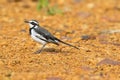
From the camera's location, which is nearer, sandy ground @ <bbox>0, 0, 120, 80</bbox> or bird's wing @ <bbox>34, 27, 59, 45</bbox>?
sandy ground @ <bbox>0, 0, 120, 80</bbox>

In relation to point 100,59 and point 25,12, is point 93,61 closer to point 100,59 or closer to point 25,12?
point 100,59

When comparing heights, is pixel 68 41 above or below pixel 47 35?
below

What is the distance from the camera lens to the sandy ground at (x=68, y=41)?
29.3 feet

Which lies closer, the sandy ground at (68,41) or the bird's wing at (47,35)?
the sandy ground at (68,41)

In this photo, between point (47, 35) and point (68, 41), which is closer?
point (47, 35)

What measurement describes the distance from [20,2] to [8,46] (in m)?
6.83

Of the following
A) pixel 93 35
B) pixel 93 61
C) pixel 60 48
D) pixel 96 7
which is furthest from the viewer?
pixel 96 7

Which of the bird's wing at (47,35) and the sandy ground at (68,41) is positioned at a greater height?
the bird's wing at (47,35)

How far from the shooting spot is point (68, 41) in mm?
11969

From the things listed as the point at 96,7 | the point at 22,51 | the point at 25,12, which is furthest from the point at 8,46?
the point at 96,7

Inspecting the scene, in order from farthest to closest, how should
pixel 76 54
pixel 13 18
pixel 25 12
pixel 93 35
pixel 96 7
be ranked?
pixel 96 7 < pixel 25 12 < pixel 13 18 < pixel 93 35 < pixel 76 54

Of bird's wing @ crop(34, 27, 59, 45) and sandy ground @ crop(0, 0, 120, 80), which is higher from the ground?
bird's wing @ crop(34, 27, 59, 45)

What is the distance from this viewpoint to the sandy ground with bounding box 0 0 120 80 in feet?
29.3

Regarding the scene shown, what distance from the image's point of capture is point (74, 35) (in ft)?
41.6
